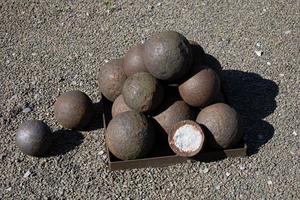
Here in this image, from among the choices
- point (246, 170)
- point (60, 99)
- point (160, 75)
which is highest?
point (160, 75)

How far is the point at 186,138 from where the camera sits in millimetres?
6664

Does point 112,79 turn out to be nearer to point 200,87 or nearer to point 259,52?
point 200,87

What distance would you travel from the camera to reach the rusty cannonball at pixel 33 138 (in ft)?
22.6

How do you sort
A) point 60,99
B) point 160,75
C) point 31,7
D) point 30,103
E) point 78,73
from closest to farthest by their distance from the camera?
point 160,75 → point 60,99 → point 30,103 → point 78,73 → point 31,7

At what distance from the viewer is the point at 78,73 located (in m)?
8.51

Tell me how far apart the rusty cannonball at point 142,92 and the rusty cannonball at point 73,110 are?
31.1 inches

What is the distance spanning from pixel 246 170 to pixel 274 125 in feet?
3.23

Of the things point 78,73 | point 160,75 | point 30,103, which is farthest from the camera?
point 78,73

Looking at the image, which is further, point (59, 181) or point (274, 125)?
point (274, 125)

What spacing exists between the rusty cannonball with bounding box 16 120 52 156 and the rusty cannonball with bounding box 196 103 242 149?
6.68ft

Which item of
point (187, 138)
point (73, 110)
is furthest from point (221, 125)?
point (73, 110)

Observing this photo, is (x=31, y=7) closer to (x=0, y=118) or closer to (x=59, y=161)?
(x=0, y=118)

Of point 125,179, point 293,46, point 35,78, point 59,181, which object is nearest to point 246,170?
→ point 125,179

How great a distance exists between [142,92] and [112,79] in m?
0.81
